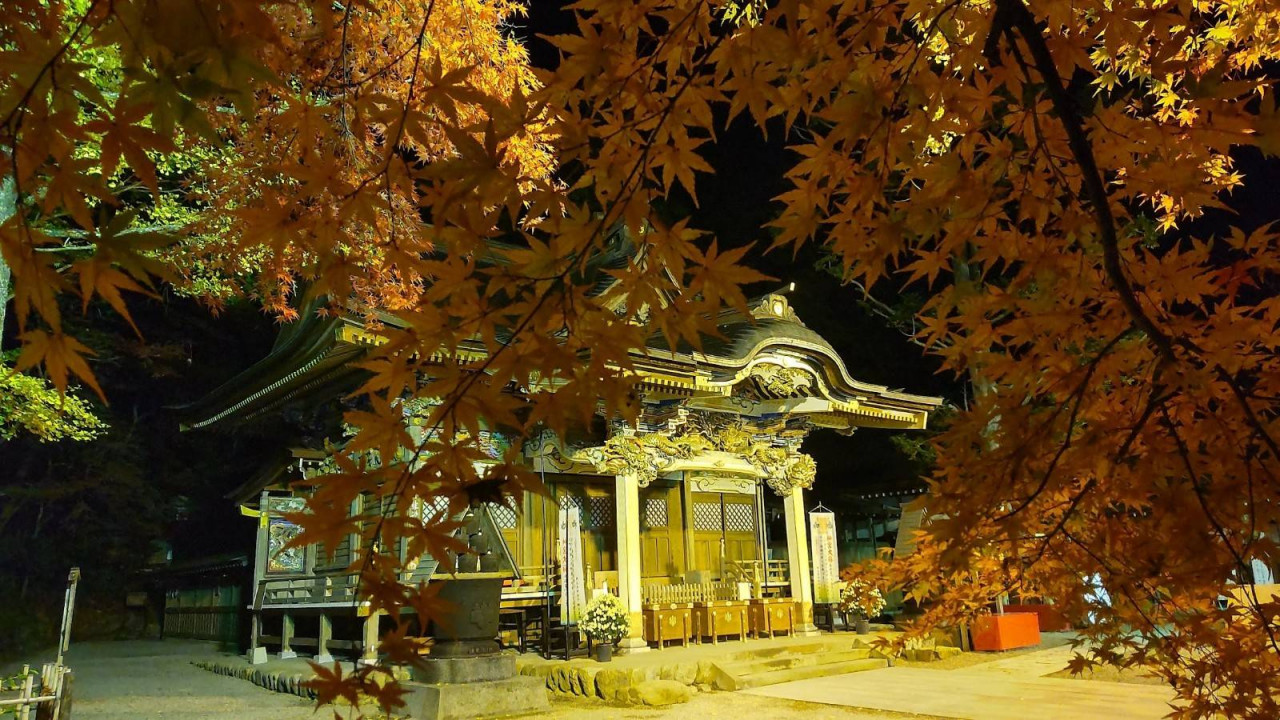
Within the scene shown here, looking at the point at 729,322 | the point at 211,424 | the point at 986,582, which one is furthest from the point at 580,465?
the point at 986,582

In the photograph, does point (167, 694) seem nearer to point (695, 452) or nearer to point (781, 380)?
point (695, 452)

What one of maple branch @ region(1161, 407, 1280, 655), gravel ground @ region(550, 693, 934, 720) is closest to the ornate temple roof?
gravel ground @ region(550, 693, 934, 720)

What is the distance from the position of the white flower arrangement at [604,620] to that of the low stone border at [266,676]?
3349mm

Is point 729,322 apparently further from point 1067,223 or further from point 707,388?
point 1067,223

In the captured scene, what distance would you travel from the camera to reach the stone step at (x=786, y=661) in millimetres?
10328

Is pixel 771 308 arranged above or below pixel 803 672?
above

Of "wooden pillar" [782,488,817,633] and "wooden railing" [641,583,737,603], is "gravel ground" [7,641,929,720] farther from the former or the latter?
"wooden pillar" [782,488,817,633]

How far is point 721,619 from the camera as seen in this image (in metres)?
12.0

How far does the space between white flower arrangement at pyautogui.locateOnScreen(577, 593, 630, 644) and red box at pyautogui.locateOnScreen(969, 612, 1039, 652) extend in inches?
236

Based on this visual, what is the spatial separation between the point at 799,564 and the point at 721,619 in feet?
6.58

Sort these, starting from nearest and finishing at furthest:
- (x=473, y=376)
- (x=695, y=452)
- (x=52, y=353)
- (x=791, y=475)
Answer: (x=52, y=353), (x=473, y=376), (x=695, y=452), (x=791, y=475)

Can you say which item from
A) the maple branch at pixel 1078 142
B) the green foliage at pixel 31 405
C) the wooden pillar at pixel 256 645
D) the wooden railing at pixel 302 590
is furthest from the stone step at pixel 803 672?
the maple branch at pixel 1078 142

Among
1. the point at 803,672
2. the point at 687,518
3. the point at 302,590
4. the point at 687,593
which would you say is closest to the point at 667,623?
the point at 687,593

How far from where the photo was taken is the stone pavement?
24.9ft
